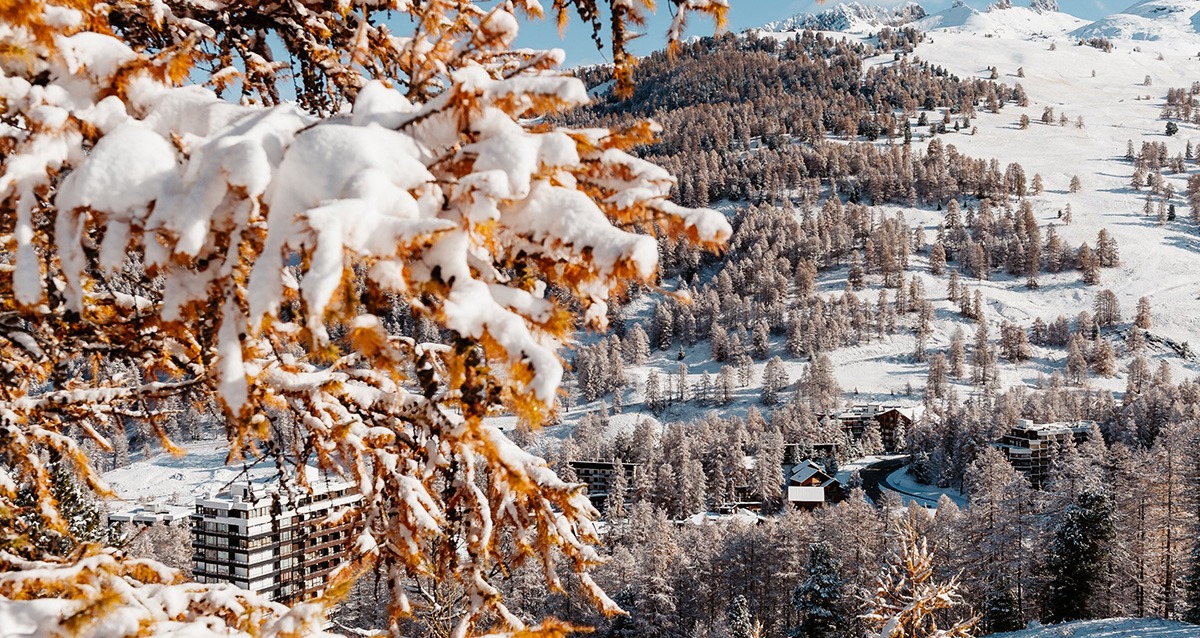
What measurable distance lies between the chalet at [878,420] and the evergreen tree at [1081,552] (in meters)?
48.3

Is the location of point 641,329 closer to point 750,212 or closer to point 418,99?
point 750,212

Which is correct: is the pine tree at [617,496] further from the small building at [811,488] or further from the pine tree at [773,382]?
the pine tree at [773,382]

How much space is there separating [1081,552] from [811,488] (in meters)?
28.1

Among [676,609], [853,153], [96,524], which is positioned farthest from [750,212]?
[96,524]

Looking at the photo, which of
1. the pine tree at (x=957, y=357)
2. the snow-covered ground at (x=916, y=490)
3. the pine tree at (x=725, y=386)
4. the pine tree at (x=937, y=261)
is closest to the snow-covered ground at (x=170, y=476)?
the pine tree at (x=725, y=386)

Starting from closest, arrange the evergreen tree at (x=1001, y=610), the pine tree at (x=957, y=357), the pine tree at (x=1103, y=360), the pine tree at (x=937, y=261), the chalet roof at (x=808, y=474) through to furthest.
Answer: the evergreen tree at (x=1001, y=610) → the chalet roof at (x=808, y=474) → the pine tree at (x=1103, y=360) → the pine tree at (x=957, y=357) → the pine tree at (x=937, y=261)

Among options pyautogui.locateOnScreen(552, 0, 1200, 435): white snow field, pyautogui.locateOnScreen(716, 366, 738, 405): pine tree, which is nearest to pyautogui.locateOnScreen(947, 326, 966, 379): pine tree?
pyautogui.locateOnScreen(552, 0, 1200, 435): white snow field

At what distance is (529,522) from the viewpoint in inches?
113

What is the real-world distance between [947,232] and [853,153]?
33490 mm

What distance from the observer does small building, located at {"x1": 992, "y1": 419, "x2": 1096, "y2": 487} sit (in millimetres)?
57906

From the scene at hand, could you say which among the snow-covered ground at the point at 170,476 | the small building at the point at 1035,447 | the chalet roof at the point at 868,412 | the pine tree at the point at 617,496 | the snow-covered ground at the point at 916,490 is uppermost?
the small building at the point at 1035,447

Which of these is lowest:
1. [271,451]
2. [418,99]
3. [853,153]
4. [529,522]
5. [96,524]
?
[96,524]

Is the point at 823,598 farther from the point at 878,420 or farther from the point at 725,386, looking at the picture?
the point at 725,386

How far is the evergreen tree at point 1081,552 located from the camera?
28.8 m
